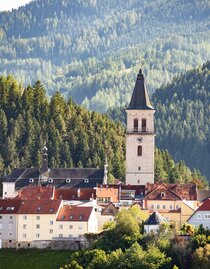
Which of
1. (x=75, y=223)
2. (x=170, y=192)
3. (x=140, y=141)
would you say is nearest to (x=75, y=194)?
(x=170, y=192)

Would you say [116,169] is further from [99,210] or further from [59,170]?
[99,210]

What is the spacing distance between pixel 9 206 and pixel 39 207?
307 cm

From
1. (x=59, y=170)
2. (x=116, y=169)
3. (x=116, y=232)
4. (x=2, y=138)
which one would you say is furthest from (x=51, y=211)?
(x=2, y=138)

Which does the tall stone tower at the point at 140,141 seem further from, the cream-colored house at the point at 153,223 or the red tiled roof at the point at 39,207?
the cream-colored house at the point at 153,223

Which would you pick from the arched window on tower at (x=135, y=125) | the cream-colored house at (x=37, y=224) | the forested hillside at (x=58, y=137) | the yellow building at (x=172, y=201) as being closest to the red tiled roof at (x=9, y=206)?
the cream-colored house at (x=37, y=224)

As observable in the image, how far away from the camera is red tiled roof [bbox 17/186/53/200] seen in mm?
110750

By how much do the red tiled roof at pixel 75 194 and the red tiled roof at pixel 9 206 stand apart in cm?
589

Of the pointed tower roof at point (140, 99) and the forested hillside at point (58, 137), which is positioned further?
the forested hillside at point (58, 137)

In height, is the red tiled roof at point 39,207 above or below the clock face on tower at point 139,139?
below

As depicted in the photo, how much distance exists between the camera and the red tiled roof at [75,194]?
368ft

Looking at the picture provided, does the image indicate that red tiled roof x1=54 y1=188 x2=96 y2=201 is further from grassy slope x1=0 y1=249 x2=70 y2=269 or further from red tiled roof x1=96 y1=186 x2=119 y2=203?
grassy slope x1=0 y1=249 x2=70 y2=269

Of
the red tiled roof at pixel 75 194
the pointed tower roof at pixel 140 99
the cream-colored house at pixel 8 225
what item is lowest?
the cream-colored house at pixel 8 225

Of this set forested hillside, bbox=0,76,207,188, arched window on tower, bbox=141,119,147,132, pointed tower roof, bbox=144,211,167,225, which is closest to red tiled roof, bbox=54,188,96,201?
arched window on tower, bbox=141,119,147,132

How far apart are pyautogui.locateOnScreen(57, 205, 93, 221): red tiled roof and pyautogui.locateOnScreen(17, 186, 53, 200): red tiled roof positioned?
6.11 m
